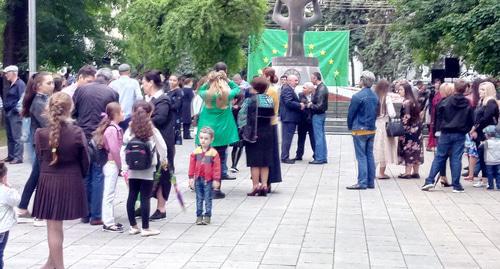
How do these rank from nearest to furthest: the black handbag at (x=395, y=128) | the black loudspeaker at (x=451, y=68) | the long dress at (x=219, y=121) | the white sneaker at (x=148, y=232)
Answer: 1. the white sneaker at (x=148, y=232)
2. the long dress at (x=219, y=121)
3. the black handbag at (x=395, y=128)
4. the black loudspeaker at (x=451, y=68)

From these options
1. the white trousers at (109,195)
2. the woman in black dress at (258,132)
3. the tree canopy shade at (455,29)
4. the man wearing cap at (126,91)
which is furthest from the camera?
the tree canopy shade at (455,29)

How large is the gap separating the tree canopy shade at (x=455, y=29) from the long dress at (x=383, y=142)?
3518 millimetres

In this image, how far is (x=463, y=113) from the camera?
13742mm

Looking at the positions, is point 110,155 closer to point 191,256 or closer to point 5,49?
point 191,256

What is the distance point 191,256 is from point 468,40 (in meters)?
12.5

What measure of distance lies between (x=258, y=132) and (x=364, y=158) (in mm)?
2088

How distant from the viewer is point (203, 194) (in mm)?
10672

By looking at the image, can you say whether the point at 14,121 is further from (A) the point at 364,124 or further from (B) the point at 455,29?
(B) the point at 455,29

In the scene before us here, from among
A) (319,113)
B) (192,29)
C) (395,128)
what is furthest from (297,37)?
(395,128)

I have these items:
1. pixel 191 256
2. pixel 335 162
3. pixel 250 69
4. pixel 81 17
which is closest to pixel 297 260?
pixel 191 256

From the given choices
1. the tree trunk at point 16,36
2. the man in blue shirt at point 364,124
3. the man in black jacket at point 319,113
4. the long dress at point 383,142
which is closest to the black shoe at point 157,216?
the man in blue shirt at point 364,124

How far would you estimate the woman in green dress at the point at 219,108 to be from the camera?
12492mm

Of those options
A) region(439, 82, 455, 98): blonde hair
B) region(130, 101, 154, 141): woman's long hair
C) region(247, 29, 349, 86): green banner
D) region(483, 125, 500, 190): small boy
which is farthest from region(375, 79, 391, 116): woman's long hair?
region(247, 29, 349, 86): green banner

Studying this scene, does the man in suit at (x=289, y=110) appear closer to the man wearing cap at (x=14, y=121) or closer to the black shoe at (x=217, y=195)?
the black shoe at (x=217, y=195)
